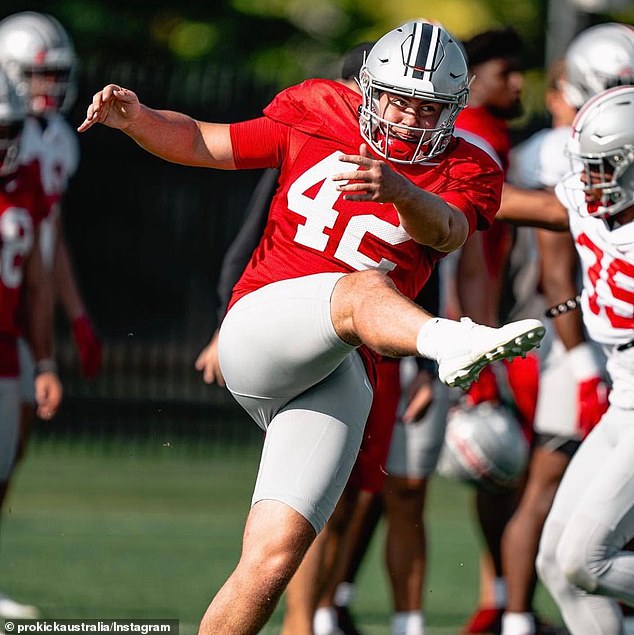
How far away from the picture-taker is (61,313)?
11.3m

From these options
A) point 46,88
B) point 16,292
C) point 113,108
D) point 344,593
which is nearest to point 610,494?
point 344,593

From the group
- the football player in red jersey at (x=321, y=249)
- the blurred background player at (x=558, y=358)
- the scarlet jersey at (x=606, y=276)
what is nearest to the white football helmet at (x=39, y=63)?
the blurred background player at (x=558, y=358)

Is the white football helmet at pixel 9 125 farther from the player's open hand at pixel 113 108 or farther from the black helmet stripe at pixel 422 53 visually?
the black helmet stripe at pixel 422 53

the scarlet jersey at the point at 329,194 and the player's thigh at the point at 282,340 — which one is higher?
the scarlet jersey at the point at 329,194

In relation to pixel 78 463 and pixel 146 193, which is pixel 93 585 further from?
pixel 146 193

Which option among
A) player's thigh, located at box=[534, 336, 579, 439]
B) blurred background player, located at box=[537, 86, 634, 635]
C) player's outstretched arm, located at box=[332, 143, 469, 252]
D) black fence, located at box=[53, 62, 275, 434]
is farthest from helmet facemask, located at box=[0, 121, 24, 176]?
black fence, located at box=[53, 62, 275, 434]

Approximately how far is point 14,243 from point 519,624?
98.1 inches

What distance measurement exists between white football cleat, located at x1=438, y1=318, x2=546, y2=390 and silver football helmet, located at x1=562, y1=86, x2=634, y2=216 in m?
1.20

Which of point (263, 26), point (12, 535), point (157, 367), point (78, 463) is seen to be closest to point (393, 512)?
point (12, 535)

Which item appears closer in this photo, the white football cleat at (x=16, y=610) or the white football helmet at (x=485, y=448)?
the white football cleat at (x=16, y=610)

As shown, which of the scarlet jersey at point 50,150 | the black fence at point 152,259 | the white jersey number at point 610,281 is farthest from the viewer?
the black fence at point 152,259

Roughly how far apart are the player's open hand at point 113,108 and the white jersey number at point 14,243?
6.35 ft

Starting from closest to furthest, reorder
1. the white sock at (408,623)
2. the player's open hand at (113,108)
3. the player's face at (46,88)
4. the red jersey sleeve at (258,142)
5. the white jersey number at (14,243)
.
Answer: the player's open hand at (113,108)
the red jersey sleeve at (258,142)
the white sock at (408,623)
the white jersey number at (14,243)
the player's face at (46,88)

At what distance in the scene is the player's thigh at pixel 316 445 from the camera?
416cm
